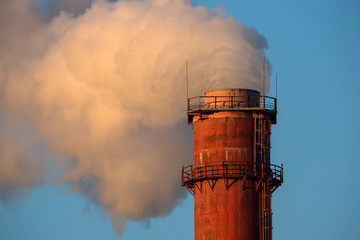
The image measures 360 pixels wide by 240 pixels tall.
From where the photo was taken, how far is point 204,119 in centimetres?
11400

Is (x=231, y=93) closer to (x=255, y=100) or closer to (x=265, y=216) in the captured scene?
(x=255, y=100)

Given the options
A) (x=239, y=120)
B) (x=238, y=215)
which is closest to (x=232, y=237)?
(x=238, y=215)

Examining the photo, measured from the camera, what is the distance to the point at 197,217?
11312 cm

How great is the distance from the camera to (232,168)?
111688mm

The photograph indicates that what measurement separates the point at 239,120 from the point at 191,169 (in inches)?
228

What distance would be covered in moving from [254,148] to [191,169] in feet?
18.6

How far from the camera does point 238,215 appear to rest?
364ft

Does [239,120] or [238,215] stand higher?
[239,120]

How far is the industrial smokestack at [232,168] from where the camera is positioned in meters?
111

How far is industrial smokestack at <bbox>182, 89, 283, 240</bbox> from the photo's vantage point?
111062 millimetres

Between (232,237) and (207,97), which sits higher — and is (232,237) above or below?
below

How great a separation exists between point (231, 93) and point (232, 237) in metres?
12.0

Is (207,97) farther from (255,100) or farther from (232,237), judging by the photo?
(232,237)

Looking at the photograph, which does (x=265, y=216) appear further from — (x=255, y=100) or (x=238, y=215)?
(x=255, y=100)
